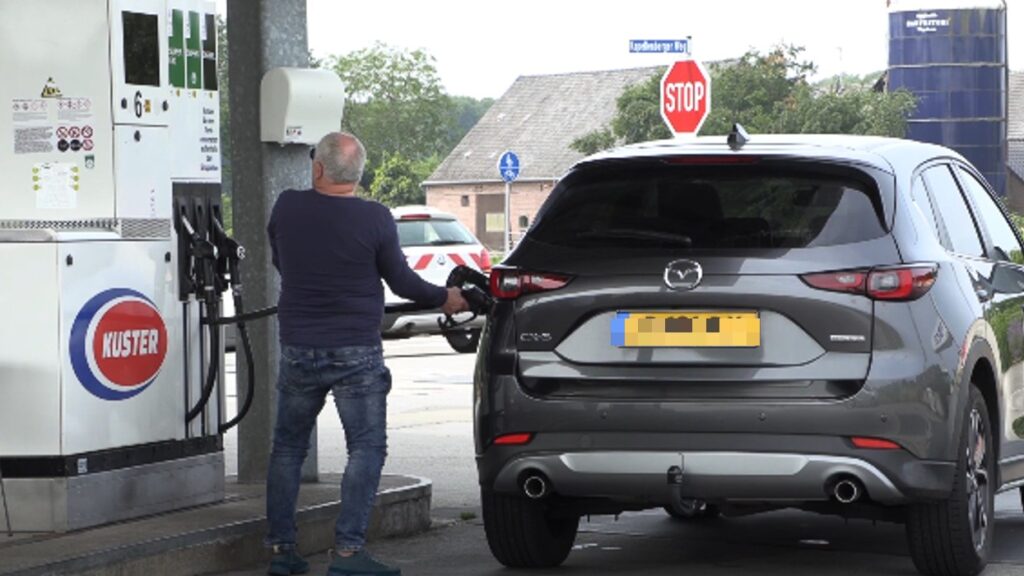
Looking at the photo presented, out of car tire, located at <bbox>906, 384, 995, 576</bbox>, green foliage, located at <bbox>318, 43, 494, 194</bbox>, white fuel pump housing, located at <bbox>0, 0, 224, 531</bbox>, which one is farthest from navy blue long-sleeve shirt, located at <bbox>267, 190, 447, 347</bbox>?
green foliage, located at <bbox>318, 43, 494, 194</bbox>

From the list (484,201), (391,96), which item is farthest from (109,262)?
(391,96)

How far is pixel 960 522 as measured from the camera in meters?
7.97

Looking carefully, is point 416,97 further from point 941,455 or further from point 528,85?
point 941,455

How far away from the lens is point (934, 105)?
146250 millimetres

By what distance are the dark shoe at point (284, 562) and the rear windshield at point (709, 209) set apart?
1534 mm

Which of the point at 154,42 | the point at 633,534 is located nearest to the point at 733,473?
the point at 633,534

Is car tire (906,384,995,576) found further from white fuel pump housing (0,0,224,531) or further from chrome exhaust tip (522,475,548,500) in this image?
white fuel pump housing (0,0,224,531)

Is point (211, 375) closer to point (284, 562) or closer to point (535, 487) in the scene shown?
point (284, 562)

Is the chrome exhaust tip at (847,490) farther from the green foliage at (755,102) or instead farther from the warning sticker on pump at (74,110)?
the green foliage at (755,102)

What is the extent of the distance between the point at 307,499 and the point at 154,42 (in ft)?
6.71

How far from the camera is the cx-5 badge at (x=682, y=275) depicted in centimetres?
781

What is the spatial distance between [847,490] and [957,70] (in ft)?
469

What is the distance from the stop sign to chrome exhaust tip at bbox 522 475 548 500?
66.7 feet

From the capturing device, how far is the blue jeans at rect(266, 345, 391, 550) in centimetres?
807
